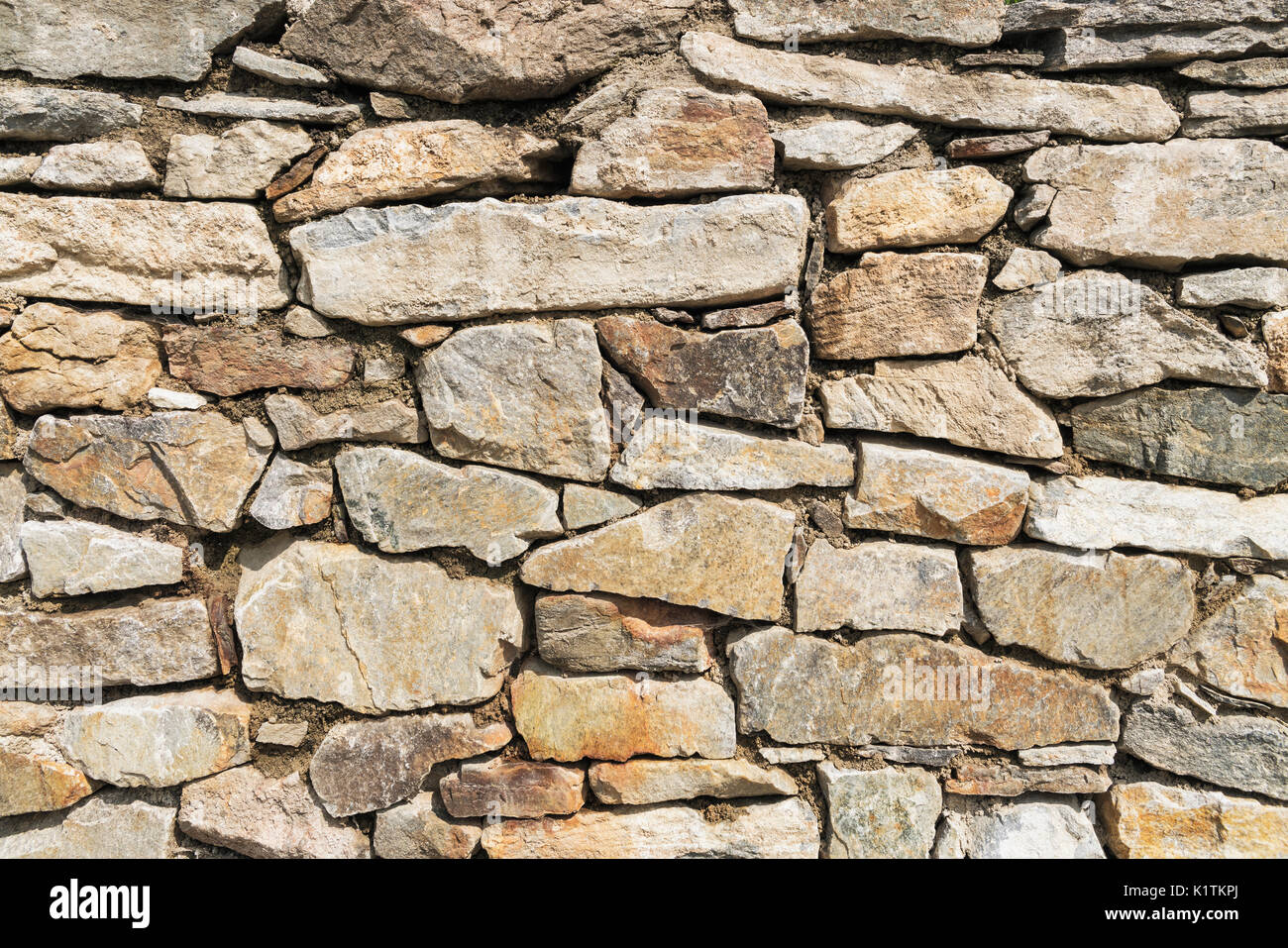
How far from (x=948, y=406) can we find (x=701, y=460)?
644 millimetres

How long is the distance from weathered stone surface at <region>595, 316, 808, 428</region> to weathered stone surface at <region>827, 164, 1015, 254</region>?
296 mm

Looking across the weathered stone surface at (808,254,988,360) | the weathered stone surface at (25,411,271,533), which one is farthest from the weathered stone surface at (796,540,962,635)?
the weathered stone surface at (25,411,271,533)

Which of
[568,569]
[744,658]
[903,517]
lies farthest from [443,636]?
[903,517]

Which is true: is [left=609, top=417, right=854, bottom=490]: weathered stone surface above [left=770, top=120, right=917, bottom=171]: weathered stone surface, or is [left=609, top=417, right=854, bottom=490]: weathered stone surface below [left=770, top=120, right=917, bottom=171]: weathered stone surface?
below

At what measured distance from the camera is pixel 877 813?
199 centimetres

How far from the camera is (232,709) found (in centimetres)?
196

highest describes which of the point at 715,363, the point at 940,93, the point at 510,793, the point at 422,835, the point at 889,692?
the point at 940,93

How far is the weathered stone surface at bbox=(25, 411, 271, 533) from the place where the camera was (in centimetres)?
188

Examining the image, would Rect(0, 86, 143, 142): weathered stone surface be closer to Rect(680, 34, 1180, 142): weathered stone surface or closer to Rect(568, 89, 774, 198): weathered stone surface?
Rect(568, 89, 774, 198): weathered stone surface

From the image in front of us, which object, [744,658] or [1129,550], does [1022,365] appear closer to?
[1129,550]

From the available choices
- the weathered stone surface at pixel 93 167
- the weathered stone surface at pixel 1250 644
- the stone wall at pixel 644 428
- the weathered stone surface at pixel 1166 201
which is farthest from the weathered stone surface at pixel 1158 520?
the weathered stone surface at pixel 93 167

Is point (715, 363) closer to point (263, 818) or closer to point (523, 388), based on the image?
point (523, 388)

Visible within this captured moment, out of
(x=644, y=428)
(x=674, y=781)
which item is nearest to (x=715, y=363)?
(x=644, y=428)

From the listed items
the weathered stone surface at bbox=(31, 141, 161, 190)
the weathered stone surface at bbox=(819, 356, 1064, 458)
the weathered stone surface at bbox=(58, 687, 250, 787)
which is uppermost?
the weathered stone surface at bbox=(31, 141, 161, 190)
